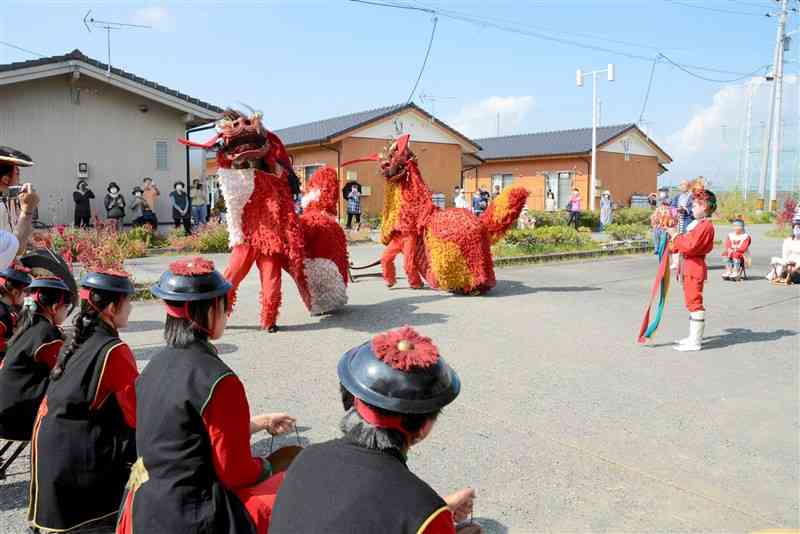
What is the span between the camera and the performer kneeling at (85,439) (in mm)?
2889

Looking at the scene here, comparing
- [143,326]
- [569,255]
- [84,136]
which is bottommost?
[143,326]

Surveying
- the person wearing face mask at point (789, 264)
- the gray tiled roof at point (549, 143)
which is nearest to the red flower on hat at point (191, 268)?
the person wearing face mask at point (789, 264)

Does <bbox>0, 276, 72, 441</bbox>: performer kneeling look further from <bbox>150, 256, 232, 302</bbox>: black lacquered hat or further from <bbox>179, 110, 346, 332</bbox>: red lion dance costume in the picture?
<bbox>179, 110, 346, 332</bbox>: red lion dance costume

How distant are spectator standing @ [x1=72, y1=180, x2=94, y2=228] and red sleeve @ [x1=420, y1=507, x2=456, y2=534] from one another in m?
15.7

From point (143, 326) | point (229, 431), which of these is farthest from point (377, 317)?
point (229, 431)

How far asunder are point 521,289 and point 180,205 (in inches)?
403

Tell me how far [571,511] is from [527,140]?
34041mm

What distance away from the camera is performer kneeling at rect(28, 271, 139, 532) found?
2.89 m

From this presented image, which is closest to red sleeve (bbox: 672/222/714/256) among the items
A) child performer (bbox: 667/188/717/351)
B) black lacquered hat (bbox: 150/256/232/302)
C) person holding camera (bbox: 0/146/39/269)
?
child performer (bbox: 667/188/717/351)

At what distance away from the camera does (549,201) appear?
102 ft

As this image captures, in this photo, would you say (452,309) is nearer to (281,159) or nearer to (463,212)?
(463,212)

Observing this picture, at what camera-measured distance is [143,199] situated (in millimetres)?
16641

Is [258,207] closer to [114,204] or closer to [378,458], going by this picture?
[378,458]

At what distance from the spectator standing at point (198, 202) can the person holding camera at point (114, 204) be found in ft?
8.02
